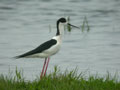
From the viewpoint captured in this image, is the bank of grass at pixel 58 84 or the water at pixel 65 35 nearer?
the bank of grass at pixel 58 84

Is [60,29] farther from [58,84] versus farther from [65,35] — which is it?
[65,35]

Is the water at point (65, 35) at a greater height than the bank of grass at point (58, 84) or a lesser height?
lesser

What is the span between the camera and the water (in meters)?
11.4

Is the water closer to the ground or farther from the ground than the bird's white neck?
closer to the ground

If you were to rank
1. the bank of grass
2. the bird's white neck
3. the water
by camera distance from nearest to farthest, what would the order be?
the bank of grass → the bird's white neck → the water

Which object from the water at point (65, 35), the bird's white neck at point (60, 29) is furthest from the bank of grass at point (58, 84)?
the water at point (65, 35)

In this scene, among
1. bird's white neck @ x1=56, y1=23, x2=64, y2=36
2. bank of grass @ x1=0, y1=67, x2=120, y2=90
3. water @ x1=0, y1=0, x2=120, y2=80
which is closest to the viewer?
bank of grass @ x1=0, y1=67, x2=120, y2=90

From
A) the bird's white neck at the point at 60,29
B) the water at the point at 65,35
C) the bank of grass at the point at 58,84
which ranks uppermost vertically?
the bird's white neck at the point at 60,29

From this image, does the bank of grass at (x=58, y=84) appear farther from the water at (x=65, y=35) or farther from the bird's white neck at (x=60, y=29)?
the water at (x=65, y=35)

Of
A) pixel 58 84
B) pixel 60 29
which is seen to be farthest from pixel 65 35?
pixel 58 84

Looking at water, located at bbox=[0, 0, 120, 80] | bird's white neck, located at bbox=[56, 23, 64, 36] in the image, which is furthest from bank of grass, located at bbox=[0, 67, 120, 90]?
water, located at bbox=[0, 0, 120, 80]

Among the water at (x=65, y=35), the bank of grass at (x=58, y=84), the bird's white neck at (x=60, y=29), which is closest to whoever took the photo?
the bank of grass at (x=58, y=84)

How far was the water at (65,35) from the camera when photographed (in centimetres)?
1137

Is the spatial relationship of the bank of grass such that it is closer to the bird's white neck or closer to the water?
the bird's white neck
